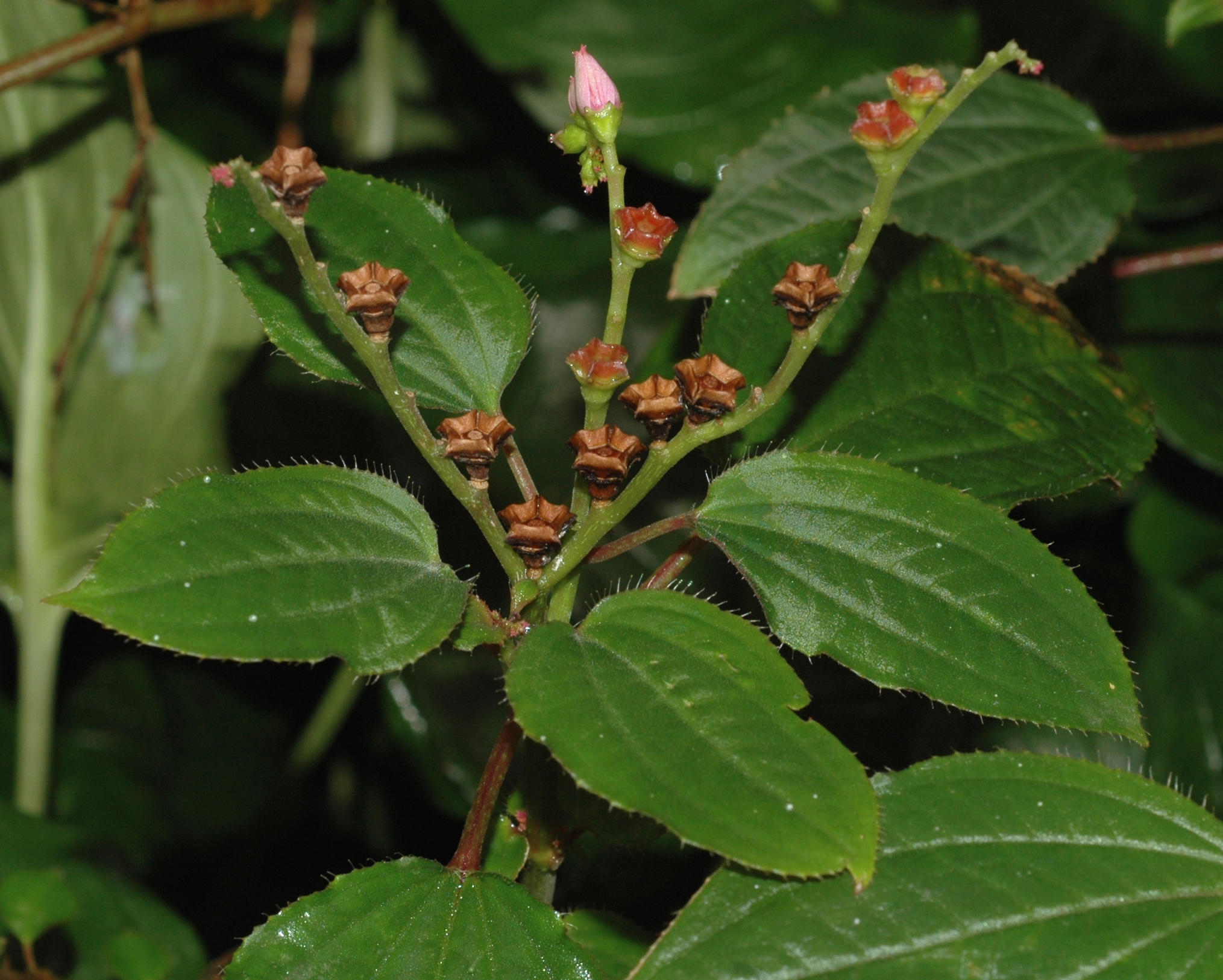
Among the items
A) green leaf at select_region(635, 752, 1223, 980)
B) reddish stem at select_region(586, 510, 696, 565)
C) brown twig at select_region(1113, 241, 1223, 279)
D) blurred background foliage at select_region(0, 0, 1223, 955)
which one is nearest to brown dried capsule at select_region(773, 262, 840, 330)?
reddish stem at select_region(586, 510, 696, 565)

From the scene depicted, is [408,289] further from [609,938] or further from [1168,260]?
[1168,260]

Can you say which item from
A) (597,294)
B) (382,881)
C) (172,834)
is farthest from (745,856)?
(172,834)

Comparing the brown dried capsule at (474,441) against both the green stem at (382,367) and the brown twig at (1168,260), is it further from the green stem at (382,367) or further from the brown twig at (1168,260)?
the brown twig at (1168,260)

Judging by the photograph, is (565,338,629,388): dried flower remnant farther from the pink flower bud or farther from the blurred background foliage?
the blurred background foliage

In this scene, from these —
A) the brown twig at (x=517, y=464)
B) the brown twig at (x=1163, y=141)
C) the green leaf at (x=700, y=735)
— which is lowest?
the green leaf at (x=700, y=735)

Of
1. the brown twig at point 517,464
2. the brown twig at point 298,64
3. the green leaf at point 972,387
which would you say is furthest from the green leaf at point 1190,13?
the brown twig at point 298,64

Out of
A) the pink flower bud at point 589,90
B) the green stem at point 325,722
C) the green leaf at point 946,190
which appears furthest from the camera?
the green stem at point 325,722
